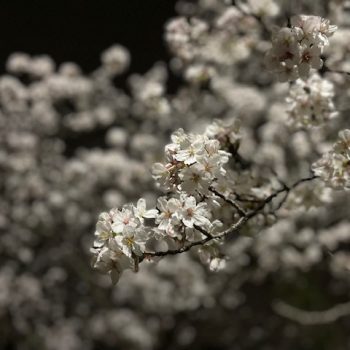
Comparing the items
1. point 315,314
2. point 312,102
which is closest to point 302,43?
point 312,102

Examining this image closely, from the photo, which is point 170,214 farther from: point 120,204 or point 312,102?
point 120,204

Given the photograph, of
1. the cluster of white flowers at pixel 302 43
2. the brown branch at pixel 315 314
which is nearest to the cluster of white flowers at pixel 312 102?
the cluster of white flowers at pixel 302 43

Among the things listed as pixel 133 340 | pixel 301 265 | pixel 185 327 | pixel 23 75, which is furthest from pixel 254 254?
pixel 23 75

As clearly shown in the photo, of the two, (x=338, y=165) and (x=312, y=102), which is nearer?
(x=338, y=165)

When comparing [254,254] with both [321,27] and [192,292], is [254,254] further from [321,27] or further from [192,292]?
[321,27]

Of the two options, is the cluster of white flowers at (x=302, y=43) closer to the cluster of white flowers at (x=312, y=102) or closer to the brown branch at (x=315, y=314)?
the cluster of white flowers at (x=312, y=102)

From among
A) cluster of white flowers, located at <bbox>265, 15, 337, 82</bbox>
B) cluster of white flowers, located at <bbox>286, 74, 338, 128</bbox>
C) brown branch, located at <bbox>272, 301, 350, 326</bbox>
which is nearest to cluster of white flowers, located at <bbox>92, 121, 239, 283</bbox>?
cluster of white flowers, located at <bbox>265, 15, 337, 82</bbox>

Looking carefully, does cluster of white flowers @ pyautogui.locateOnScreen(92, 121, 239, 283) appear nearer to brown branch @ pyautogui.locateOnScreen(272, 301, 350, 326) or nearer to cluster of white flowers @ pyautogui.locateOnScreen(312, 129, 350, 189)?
cluster of white flowers @ pyautogui.locateOnScreen(312, 129, 350, 189)
